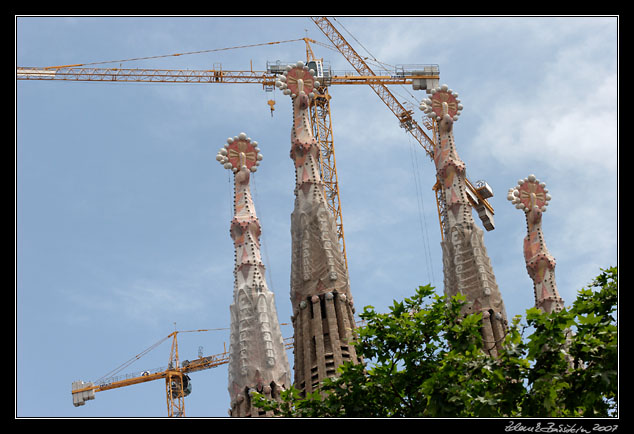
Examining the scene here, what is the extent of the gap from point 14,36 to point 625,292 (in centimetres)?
1367

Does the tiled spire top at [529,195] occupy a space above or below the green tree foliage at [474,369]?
above

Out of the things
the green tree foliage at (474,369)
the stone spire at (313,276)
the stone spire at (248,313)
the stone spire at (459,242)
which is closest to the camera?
the green tree foliage at (474,369)

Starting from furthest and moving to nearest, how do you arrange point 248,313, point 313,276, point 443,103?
point 443,103 < point 313,276 < point 248,313

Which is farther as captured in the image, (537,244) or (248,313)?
(537,244)

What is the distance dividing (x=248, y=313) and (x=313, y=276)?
3.28 metres

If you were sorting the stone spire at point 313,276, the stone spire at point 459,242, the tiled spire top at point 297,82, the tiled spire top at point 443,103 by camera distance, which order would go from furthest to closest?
1. the tiled spire top at point 443,103
2. the tiled spire top at point 297,82
3. the stone spire at point 459,242
4. the stone spire at point 313,276

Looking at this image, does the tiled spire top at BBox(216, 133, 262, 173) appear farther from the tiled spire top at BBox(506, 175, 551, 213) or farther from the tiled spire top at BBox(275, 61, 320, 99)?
the tiled spire top at BBox(506, 175, 551, 213)

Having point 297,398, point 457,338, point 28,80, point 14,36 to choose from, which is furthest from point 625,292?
point 28,80

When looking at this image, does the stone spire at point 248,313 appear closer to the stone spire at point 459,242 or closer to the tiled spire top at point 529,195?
the stone spire at point 459,242

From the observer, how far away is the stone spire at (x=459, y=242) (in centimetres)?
4094

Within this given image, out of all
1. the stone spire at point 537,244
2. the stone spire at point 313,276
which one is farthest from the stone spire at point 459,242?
the stone spire at point 313,276

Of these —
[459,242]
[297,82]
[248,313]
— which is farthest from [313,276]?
[297,82]

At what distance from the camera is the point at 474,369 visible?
23.5 meters

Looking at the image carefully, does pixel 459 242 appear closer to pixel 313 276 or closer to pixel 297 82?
pixel 313 276
